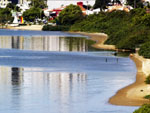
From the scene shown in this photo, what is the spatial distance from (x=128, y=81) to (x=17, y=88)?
10575 mm

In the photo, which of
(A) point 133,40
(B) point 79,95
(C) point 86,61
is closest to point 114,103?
(B) point 79,95

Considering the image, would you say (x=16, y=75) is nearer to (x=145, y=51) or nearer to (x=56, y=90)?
(x=56, y=90)

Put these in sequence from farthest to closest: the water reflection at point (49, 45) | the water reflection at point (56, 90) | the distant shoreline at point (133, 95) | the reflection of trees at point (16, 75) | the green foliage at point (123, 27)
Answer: the water reflection at point (49, 45) → the green foliage at point (123, 27) → the reflection of trees at point (16, 75) → the distant shoreline at point (133, 95) → the water reflection at point (56, 90)

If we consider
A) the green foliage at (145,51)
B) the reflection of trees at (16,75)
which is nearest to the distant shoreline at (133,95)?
the reflection of trees at (16,75)

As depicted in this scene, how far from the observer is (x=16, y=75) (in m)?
57.2

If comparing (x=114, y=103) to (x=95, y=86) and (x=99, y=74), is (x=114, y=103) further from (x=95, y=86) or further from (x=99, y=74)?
(x=99, y=74)

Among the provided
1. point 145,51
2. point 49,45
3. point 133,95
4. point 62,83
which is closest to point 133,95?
point 133,95

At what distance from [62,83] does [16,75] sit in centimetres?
776

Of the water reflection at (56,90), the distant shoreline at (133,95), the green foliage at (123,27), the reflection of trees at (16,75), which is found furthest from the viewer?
the green foliage at (123,27)

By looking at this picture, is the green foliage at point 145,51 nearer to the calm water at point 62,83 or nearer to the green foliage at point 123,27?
the green foliage at point 123,27

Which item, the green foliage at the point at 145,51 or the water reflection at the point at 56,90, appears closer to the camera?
the water reflection at the point at 56,90

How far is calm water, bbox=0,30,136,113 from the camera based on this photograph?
1515 inches

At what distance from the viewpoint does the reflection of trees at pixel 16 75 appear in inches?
2048

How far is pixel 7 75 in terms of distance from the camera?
57.1m
